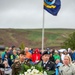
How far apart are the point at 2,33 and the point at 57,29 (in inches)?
1025

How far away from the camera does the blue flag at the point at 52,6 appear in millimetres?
19953

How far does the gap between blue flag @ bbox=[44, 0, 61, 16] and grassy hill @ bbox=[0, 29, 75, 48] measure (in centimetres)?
11734

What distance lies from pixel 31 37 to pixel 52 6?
138108mm

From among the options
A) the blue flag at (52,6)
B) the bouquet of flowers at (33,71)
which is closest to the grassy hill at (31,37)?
the blue flag at (52,6)

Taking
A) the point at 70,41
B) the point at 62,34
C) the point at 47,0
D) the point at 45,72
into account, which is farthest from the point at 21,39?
the point at 45,72

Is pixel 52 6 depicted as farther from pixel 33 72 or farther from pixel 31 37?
pixel 31 37

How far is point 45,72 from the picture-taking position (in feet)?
29.2

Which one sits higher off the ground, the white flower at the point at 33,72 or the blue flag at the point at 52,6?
the blue flag at the point at 52,6

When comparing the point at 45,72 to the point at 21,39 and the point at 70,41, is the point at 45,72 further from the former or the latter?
the point at 21,39

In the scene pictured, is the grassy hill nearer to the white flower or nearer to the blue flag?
the blue flag

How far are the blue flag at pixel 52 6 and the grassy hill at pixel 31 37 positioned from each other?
385 ft

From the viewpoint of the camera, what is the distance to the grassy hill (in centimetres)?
14575

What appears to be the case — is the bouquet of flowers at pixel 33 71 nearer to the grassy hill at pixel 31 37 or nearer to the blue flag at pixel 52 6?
the blue flag at pixel 52 6

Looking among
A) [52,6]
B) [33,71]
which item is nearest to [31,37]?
[52,6]
